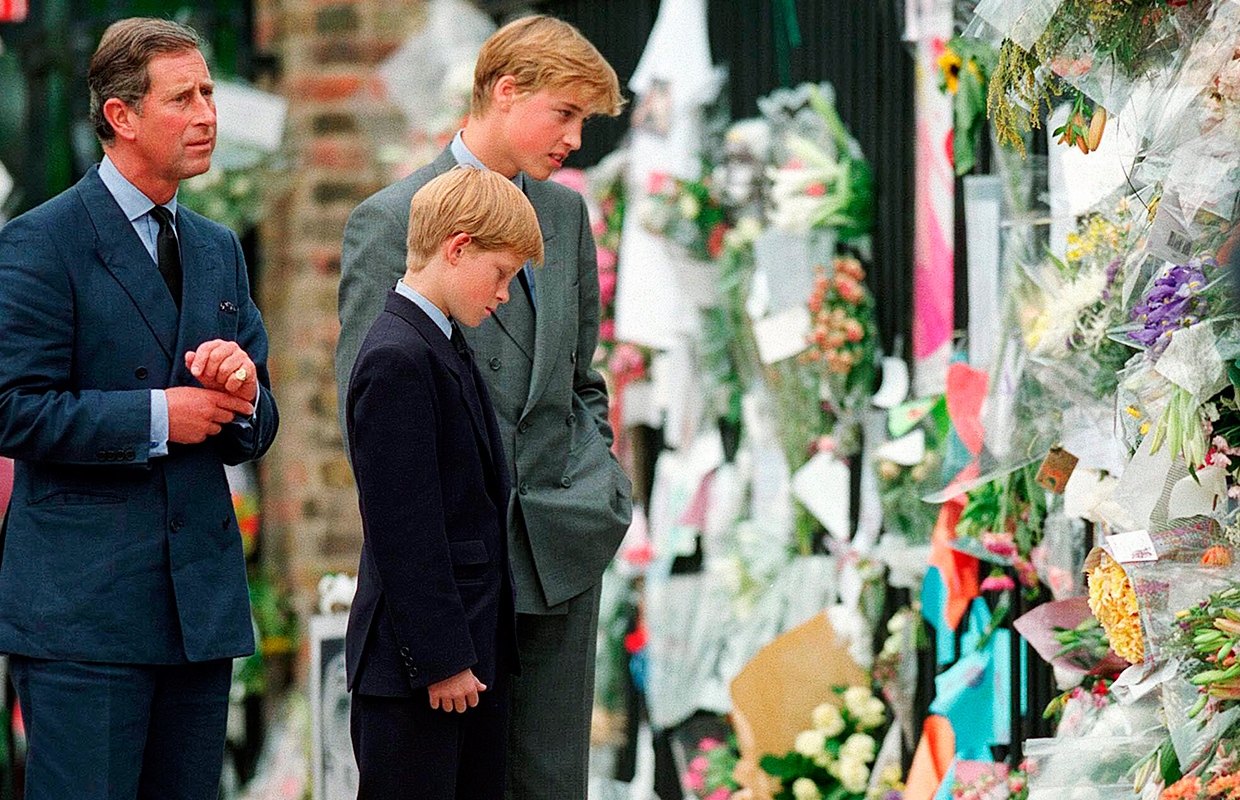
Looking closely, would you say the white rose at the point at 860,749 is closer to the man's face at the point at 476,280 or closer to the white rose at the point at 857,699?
the white rose at the point at 857,699

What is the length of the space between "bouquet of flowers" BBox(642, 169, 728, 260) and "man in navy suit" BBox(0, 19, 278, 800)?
1.99 metres

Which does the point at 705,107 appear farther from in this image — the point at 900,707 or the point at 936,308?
the point at 900,707

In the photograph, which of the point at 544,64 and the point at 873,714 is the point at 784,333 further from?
the point at 544,64

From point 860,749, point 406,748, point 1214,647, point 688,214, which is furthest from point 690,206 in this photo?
point 1214,647

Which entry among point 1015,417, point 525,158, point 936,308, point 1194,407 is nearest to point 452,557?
point 525,158

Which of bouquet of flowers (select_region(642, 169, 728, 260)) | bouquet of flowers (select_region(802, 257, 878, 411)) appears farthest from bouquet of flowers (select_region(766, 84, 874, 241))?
bouquet of flowers (select_region(642, 169, 728, 260))

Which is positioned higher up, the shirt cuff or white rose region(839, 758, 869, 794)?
the shirt cuff

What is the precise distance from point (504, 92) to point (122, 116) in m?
0.58

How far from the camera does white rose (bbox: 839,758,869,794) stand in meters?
4.01

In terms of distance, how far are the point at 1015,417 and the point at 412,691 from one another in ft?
4.64

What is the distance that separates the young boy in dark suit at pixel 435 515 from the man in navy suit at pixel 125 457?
0.28 metres

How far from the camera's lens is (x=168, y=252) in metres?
2.79

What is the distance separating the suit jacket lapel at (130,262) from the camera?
2701 mm

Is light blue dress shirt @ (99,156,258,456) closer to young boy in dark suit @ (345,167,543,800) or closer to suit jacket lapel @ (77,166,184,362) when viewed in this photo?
suit jacket lapel @ (77,166,184,362)
